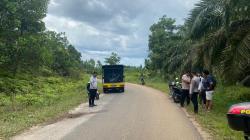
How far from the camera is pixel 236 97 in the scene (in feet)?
91.9

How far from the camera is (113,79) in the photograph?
40.7m

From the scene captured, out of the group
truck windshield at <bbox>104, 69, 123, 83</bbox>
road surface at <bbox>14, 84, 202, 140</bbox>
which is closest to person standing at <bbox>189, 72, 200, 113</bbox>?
road surface at <bbox>14, 84, 202, 140</bbox>

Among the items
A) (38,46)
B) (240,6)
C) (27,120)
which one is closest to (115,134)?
(27,120)

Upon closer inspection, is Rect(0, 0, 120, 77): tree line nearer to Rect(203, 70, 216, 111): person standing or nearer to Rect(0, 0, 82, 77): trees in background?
Rect(0, 0, 82, 77): trees in background

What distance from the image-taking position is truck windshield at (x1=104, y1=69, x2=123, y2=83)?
40744 mm

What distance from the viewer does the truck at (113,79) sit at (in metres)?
40.3

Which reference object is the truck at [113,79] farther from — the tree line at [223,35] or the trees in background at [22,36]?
the tree line at [223,35]

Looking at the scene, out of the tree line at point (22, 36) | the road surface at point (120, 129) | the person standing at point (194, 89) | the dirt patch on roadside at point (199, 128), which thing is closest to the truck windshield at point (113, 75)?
the tree line at point (22, 36)

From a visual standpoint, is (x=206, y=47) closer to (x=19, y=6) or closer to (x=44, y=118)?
(x=44, y=118)

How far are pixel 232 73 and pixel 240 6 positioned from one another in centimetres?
258

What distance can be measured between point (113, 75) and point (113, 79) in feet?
2.01

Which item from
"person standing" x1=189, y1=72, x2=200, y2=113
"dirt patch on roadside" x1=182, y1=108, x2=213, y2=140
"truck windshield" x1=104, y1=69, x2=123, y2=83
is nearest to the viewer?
"dirt patch on roadside" x1=182, y1=108, x2=213, y2=140

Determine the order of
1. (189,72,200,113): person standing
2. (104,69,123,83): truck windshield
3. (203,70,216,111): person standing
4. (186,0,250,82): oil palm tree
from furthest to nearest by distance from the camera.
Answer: (104,69,123,83): truck windshield < (189,72,200,113): person standing < (203,70,216,111): person standing < (186,0,250,82): oil palm tree

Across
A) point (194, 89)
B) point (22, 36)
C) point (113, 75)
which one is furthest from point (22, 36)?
point (194, 89)
